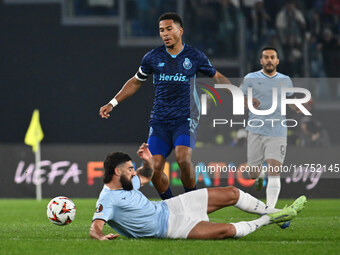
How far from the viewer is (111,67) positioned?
18.7 meters

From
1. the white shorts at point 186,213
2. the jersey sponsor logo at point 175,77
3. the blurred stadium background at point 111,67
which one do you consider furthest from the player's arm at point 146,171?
the blurred stadium background at point 111,67

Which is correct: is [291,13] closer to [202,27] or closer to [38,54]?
[202,27]

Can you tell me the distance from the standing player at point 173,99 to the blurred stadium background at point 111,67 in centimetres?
580

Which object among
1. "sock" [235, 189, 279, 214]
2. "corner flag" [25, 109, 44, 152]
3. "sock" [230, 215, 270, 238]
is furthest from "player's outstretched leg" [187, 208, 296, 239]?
"corner flag" [25, 109, 44, 152]

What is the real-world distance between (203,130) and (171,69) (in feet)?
22.9

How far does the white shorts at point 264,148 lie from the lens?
9.23 metres

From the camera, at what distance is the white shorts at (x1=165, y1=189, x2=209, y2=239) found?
6.48m

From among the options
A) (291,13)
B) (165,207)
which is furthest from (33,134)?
(165,207)

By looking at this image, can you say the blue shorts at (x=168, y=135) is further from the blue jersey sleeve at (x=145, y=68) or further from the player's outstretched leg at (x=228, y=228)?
the player's outstretched leg at (x=228, y=228)

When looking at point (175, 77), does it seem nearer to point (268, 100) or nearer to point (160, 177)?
point (160, 177)

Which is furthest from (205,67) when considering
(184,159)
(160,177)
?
(160,177)

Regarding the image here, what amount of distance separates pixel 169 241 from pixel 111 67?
12570 mm

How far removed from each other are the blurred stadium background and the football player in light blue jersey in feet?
23.7

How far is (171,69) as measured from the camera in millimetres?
8078
